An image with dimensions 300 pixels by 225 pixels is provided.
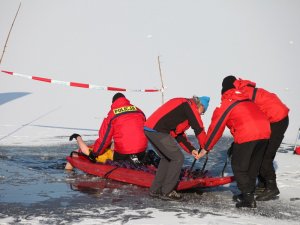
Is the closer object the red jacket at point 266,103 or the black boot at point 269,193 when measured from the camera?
the black boot at point 269,193

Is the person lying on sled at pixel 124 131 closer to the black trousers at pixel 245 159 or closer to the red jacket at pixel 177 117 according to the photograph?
the red jacket at pixel 177 117

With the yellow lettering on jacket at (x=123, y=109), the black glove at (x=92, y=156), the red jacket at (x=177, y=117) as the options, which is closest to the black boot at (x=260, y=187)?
the red jacket at (x=177, y=117)

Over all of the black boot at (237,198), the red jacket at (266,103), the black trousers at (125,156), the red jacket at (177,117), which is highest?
the red jacket at (266,103)

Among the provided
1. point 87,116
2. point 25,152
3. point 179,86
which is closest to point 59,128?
point 87,116

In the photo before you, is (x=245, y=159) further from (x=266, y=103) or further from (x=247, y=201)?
(x=266, y=103)

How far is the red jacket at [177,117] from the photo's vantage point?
662 cm

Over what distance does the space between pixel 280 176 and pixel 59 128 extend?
751cm

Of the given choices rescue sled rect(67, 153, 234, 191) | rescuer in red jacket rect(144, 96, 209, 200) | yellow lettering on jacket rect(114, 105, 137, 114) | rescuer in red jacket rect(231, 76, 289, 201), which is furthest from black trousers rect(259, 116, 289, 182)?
yellow lettering on jacket rect(114, 105, 137, 114)

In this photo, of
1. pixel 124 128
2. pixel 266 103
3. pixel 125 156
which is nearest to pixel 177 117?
pixel 266 103

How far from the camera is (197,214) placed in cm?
582

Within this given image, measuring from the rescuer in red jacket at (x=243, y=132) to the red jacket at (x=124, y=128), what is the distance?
1.94 meters

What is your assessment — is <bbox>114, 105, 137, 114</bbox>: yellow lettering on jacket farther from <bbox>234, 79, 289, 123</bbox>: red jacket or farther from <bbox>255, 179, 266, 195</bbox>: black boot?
<bbox>255, 179, 266, 195</bbox>: black boot

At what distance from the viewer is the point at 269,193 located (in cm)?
689

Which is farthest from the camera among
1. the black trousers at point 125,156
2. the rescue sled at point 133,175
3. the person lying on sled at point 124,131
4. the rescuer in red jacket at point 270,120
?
the black trousers at point 125,156
